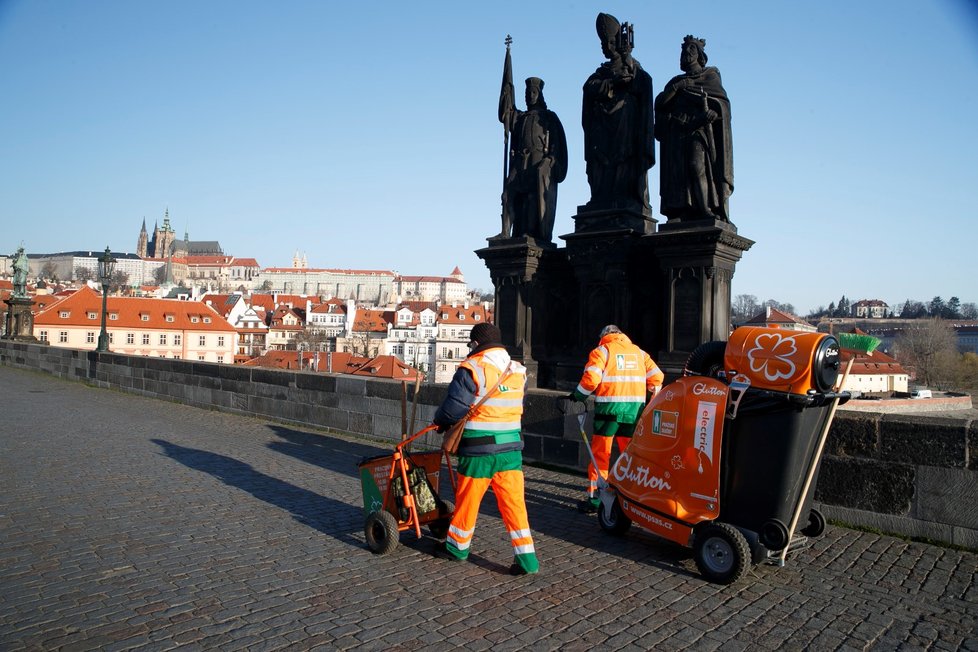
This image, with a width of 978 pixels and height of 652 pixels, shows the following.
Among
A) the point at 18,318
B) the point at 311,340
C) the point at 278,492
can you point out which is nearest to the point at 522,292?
the point at 278,492

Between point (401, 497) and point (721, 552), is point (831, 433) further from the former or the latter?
point (401, 497)

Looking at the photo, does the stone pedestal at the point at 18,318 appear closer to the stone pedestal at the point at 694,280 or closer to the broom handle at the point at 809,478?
the stone pedestal at the point at 694,280

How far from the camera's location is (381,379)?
35.4 ft

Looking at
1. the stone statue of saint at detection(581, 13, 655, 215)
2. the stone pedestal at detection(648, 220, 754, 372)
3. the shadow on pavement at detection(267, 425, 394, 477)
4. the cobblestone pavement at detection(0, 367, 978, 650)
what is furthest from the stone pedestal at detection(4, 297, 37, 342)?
the stone pedestal at detection(648, 220, 754, 372)

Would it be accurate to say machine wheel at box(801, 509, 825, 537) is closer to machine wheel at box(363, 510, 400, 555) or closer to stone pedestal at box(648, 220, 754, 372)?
machine wheel at box(363, 510, 400, 555)

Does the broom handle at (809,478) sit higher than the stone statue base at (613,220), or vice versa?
the stone statue base at (613,220)

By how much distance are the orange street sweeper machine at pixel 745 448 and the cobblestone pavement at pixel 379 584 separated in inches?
11.6

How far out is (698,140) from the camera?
8.82 m

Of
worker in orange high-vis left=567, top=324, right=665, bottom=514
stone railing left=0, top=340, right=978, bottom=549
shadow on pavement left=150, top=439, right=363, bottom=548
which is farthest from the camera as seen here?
worker in orange high-vis left=567, top=324, right=665, bottom=514

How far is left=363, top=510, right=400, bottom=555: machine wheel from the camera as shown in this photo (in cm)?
524

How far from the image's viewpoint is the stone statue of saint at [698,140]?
878 cm

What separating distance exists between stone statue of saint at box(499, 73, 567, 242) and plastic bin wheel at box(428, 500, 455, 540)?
5.93 meters

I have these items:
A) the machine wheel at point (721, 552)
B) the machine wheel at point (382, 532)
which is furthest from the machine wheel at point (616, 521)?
the machine wheel at point (382, 532)

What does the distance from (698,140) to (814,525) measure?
502cm
